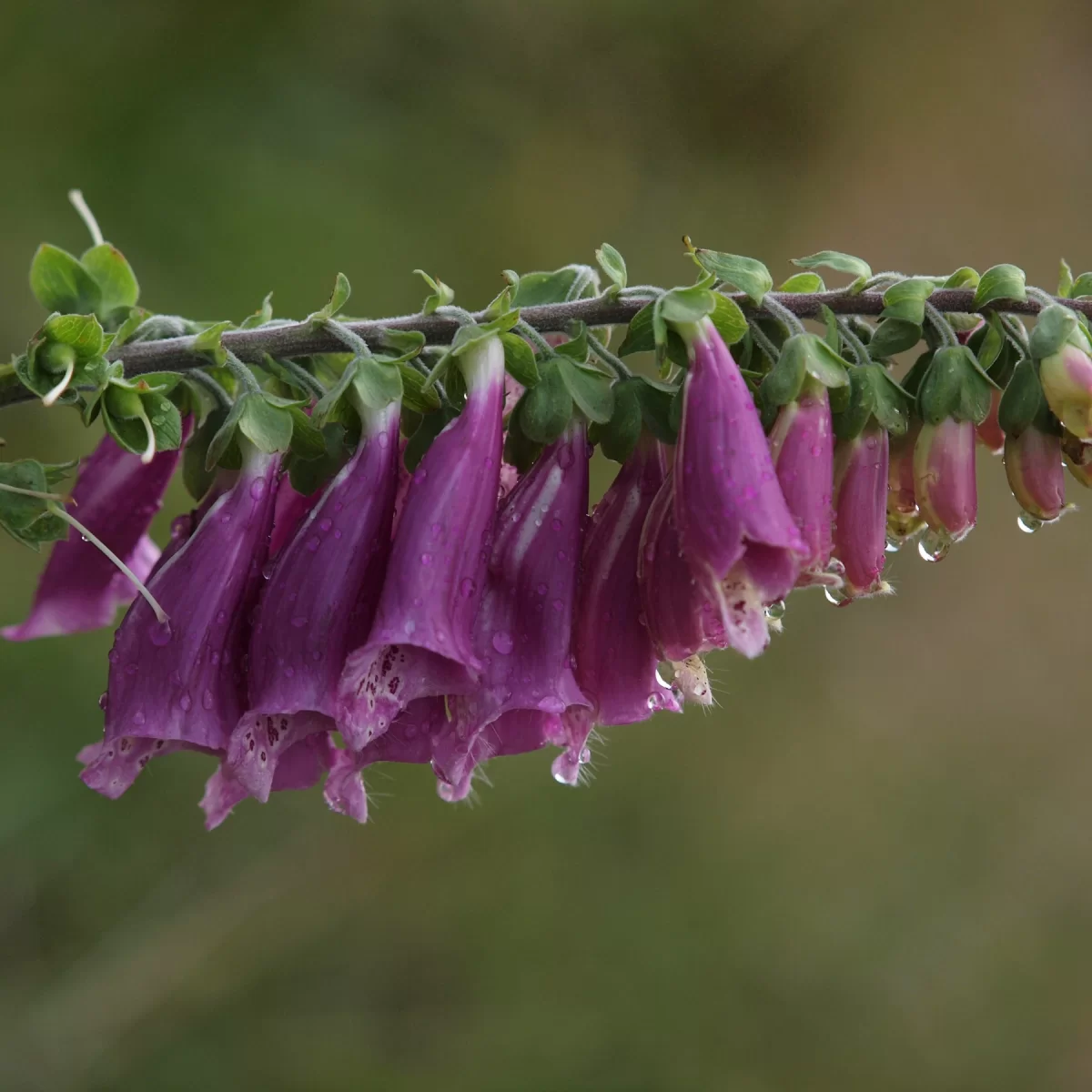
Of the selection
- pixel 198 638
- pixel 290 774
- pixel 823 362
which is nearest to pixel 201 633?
pixel 198 638

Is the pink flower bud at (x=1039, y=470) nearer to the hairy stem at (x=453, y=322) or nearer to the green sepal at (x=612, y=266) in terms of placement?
the hairy stem at (x=453, y=322)

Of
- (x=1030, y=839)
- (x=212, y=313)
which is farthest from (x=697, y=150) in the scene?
(x=1030, y=839)

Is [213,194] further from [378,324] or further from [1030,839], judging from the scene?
[1030,839]

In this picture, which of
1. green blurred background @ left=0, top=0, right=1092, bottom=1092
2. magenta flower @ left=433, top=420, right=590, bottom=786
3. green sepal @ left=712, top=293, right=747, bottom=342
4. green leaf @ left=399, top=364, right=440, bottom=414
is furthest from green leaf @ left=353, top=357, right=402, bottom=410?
green blurred background @ left=0, top=0, right=1092, bottom=1092

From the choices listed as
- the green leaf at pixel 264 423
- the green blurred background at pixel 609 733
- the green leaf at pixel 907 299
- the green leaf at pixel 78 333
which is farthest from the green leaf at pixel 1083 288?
the green blurred background at pixel 609 733

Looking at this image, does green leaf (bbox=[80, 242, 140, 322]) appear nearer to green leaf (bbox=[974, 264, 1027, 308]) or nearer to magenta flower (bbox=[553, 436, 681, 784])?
magenta flower (bbox=[553, 436, 681, 784])

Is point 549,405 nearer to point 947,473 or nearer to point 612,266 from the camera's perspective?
point 612,266
